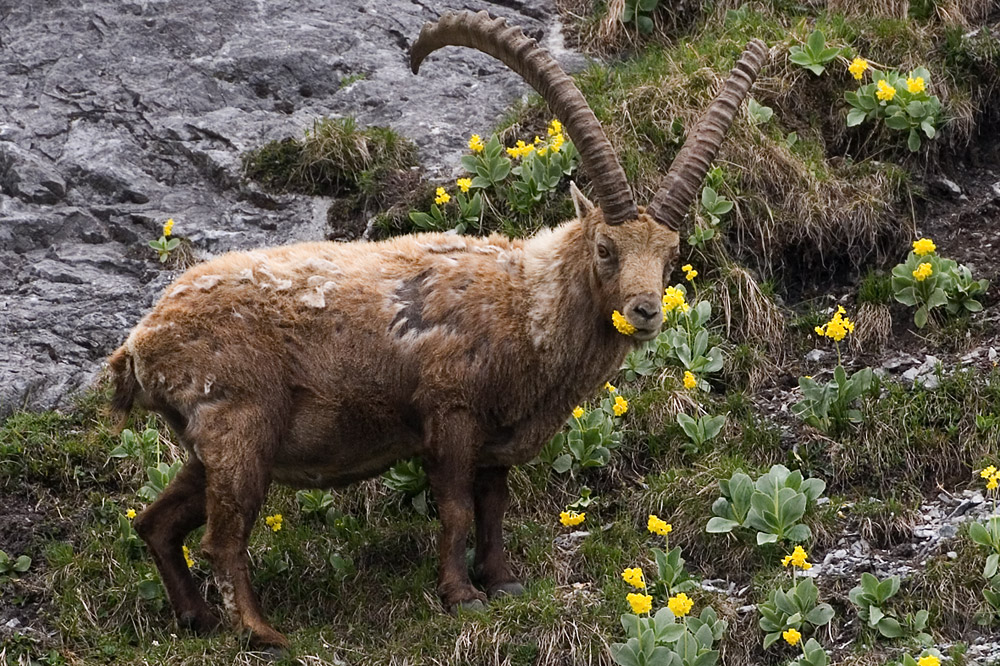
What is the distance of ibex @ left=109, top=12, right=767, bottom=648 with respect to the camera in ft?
25.6

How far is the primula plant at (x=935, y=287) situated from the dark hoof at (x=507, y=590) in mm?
3560

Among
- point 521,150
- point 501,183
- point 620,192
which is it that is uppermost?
point 620,192

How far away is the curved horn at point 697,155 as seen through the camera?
799 cm

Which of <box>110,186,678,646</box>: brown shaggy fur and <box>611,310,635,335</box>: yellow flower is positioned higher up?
<box>611,310,635,335</box>: yellow flower

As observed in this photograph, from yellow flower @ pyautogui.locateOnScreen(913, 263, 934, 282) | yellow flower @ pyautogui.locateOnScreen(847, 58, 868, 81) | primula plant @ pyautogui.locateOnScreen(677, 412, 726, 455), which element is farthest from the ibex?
yellow flower @ pyautogui.locateOnScreen(847, 58, 868, 81)

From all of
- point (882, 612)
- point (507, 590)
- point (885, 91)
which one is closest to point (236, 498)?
point (507, 590)

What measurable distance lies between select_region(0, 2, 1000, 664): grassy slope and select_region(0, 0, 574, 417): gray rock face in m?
Answer: 1.05

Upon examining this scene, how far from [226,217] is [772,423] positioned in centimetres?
479

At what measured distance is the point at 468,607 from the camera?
7844mm

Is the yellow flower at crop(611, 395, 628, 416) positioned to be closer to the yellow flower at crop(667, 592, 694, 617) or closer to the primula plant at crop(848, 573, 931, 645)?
the primula plant at crop(848, 573, 931, 645)

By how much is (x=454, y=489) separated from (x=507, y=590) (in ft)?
2.43

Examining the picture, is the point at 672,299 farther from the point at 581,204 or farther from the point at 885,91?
the point at 885,91

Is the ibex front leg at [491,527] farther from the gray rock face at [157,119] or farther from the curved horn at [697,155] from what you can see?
the gray rock face at [157,119]

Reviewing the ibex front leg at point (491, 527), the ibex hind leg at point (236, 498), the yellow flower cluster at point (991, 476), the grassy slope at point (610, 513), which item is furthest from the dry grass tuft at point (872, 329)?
the ibex hind leg at point (236, 498)
